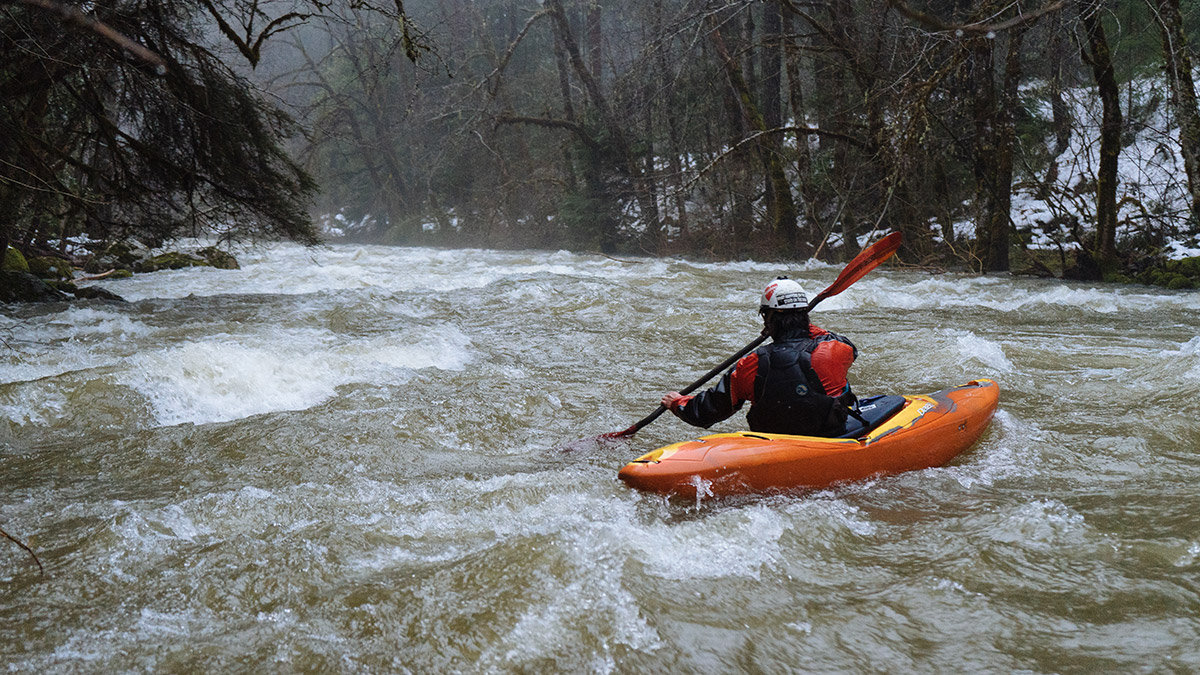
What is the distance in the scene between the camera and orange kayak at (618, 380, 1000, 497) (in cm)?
329

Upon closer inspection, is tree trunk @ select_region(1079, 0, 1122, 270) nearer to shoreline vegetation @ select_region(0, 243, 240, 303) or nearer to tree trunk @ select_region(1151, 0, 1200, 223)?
tree trunk @ select_region(1151, 0, 1200, 223)

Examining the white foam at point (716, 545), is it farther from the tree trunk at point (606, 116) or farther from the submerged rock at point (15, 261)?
the tree trunk at point (606, 116)

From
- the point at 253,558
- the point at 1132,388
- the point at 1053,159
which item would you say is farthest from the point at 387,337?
the point at 1053,159

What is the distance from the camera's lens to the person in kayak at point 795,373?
347 centimetres

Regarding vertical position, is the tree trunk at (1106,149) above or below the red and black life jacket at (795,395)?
above

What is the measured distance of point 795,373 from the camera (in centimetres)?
347

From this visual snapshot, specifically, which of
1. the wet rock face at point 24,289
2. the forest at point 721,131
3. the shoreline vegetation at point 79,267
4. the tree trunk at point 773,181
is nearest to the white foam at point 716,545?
the forest at point 721,131

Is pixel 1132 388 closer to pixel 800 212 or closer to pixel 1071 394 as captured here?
pixel 1071 394

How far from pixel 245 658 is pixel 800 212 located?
14.3 m

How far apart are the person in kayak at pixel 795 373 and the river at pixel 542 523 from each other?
A: 35cm

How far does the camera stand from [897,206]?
11.8m

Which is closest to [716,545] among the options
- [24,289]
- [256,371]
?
[256,371]

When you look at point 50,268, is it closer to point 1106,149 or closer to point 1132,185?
point 1106,149

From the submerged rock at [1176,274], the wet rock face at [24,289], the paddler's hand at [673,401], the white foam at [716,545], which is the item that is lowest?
the white foam at [716,545]
